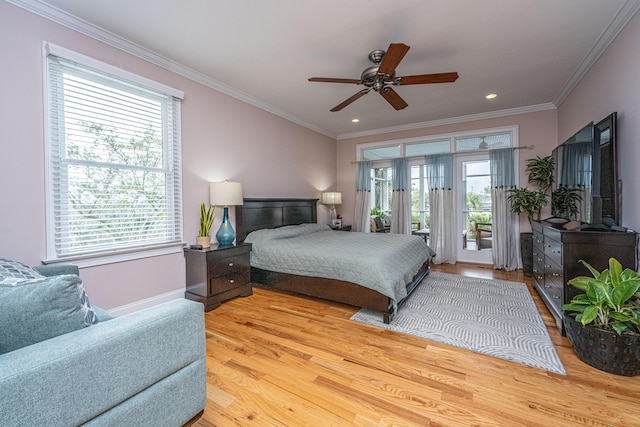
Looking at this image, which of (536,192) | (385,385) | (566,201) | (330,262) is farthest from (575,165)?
(385,385)

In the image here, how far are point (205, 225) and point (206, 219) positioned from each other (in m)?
0.10

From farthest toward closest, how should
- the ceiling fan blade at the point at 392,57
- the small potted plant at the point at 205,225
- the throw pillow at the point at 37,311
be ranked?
1. the small potted plant at the point at 205,225
2. the ceiling fan blade at the point at 392,57
3. the throw pillow at the point at 37,311

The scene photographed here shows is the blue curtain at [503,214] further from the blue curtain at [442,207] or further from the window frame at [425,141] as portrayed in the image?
the blue curtain at [442,207]

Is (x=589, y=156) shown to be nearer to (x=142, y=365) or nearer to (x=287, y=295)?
(x=287, y=295)

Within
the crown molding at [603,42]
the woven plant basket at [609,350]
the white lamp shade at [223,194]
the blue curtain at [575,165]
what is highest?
the crown molding at [603,42]

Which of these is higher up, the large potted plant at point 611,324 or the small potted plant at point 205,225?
the small potted plant at point 205,225

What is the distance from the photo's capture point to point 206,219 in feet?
11.4

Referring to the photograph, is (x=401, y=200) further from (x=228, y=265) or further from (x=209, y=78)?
(x=209, y=78)

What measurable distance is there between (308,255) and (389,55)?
83.4 inches

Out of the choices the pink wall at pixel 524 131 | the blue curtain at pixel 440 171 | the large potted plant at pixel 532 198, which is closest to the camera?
the large potted plant at pixel 532 198

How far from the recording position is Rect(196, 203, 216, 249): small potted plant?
330 centimetres

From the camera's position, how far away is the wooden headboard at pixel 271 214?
400cm

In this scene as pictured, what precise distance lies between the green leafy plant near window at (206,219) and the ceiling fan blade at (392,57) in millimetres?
2517

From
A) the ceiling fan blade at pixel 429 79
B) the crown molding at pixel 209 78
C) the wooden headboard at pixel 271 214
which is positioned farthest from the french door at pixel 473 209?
the ceiling fan blade at pixel 429 79
